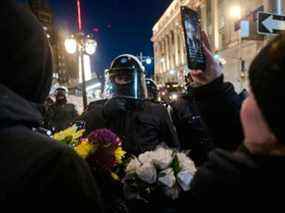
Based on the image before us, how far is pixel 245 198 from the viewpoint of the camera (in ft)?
3.63

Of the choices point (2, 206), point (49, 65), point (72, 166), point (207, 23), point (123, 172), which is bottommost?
point (123, 172)

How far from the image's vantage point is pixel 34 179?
46.9 inches

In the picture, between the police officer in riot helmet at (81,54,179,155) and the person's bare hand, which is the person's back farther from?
the police officer in riot helmet at (81,54,179,155)

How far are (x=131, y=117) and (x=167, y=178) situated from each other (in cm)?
136

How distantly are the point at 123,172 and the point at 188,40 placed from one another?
1.36m

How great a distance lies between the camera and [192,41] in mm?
1935

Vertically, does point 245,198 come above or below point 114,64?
below

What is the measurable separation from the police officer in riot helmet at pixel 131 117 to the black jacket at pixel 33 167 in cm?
244

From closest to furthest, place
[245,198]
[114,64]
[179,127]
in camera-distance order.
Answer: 1. [245,198]
2. [114,64]
3. [179,127]

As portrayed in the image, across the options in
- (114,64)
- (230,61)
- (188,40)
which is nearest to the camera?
(188,40)

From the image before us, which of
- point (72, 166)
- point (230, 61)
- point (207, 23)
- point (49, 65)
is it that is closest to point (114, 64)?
point (49, 65)

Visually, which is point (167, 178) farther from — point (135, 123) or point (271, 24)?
point (271, 24)

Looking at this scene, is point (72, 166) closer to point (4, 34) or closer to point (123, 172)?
point (4, 34)

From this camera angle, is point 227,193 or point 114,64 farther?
point 114,64
